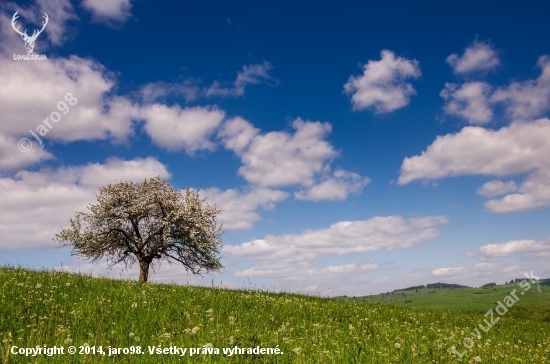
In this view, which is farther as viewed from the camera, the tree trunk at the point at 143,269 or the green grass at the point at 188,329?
the tree trunk at the point at 143,269

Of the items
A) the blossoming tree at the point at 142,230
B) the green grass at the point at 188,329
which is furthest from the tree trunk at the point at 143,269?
the green grass at the point at 188,329

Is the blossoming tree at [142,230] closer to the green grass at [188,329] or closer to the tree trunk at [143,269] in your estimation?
the tree trunk at [143,269]

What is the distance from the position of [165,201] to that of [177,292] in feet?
80.8

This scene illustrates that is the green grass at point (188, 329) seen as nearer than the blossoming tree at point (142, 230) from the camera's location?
Yes

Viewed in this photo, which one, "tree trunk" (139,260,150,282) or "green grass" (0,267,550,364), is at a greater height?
"tree trunk" (139,260,150,282)

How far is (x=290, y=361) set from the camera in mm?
6508

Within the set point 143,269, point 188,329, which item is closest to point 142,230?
point 143,269

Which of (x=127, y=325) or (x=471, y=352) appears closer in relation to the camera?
(x=127, y=325)

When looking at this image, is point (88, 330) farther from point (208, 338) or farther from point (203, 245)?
point (203, 245)

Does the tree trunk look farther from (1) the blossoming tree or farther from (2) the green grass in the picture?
(2) the green grass

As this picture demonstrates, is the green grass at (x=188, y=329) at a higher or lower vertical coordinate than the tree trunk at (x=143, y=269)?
lower

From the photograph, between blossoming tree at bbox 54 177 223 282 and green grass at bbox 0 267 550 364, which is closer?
green grass at bbox 0 267 550 364

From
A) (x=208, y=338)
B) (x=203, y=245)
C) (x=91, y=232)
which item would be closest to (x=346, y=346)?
(x=208, y=338)

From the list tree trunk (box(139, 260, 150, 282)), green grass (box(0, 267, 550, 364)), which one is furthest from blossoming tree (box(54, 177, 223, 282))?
green grass (box(0, 267, 550, 364))
